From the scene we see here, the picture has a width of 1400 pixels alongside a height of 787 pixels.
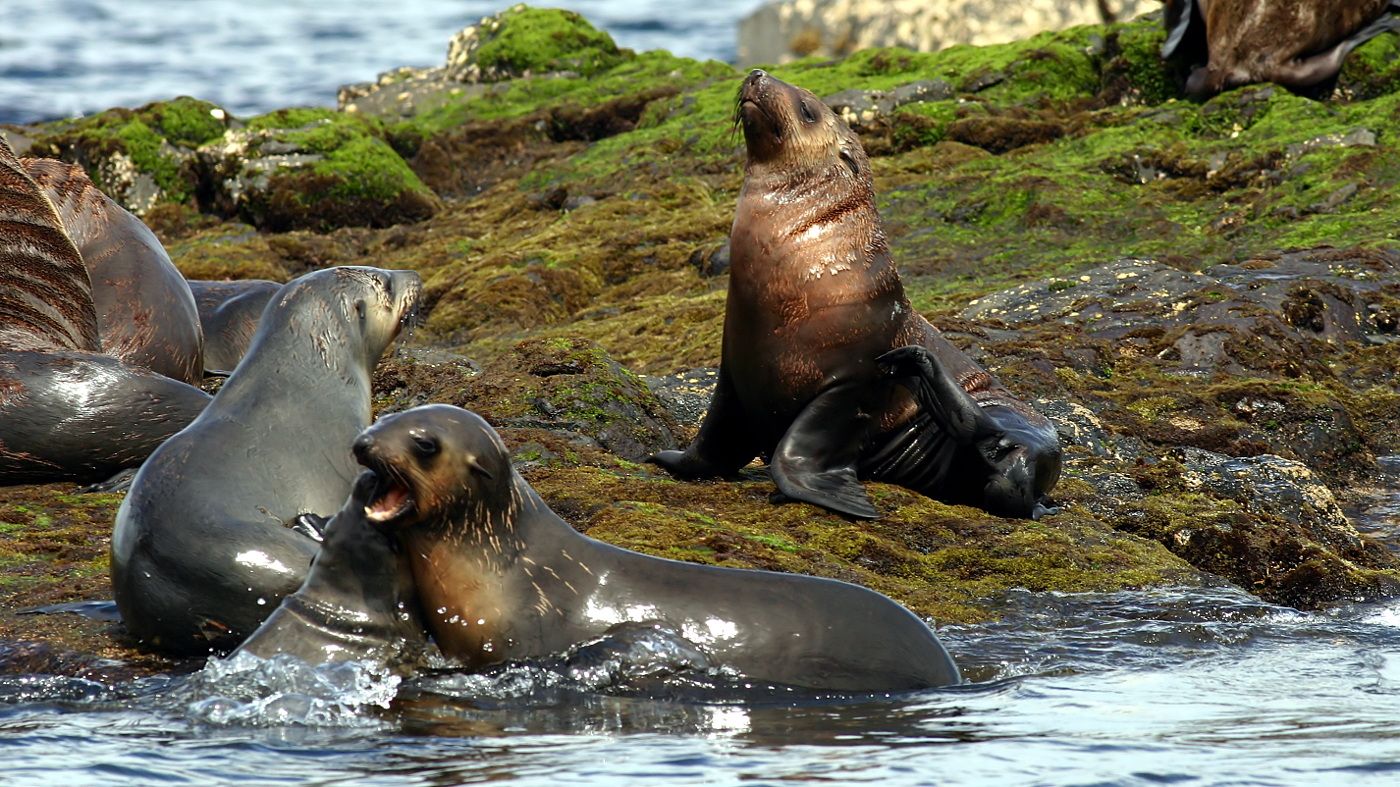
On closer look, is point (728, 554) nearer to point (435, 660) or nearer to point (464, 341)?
point (435, 660)

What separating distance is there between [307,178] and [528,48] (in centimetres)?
614

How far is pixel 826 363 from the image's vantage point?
27.9 feet

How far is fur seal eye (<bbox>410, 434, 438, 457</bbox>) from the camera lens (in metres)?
5.64

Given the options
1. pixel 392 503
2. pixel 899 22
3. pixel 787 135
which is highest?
pixel 899 22

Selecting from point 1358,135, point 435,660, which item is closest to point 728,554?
point 435,660

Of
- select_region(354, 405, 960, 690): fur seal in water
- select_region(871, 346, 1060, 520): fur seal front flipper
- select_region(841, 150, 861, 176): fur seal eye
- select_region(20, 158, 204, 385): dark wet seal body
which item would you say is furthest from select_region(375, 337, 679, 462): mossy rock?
select_region(354, 405, 960, 690): fur seal in water

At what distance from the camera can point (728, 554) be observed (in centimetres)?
Result: 705

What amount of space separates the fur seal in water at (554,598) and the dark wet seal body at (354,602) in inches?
2.9

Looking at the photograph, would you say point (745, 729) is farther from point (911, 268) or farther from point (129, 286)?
point (911, 268)

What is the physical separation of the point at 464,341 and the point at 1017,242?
4871 millimetres

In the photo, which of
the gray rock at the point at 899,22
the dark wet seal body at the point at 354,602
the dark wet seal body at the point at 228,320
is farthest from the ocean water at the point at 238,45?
the dark wet seal body at the point at 354,602

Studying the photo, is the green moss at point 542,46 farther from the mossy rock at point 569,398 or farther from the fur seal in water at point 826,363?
the fur seal in water at point 826,363

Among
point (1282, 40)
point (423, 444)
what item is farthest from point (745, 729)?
point (1282, 40)

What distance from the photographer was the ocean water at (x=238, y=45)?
37.4 m
